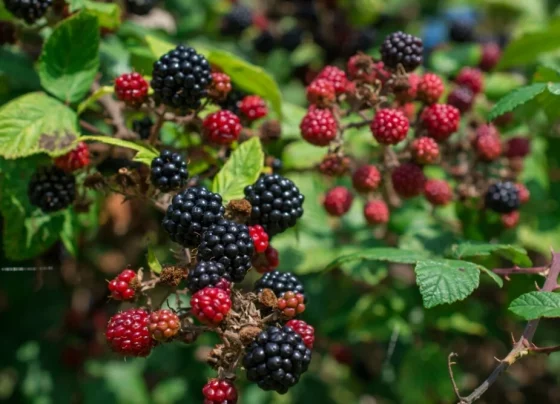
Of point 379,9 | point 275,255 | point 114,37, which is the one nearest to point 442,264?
point 275,255

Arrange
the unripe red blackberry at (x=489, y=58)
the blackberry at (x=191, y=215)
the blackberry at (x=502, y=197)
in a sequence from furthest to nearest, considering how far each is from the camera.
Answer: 1. the unripe red blackberry at (x=489, y=58)
2. the blackberry at (x=502, y=197)
3. the blackberry at (x=191, y=215)

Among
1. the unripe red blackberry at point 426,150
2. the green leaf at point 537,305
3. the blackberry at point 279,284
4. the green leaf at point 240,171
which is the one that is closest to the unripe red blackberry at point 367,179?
the unripe red blackberry at point 426,150

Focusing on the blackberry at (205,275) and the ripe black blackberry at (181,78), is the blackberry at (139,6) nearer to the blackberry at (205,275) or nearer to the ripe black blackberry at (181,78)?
the ripe black blackberry at (181,78)

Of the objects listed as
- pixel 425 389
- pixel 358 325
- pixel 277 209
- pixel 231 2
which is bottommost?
pixel 425 389

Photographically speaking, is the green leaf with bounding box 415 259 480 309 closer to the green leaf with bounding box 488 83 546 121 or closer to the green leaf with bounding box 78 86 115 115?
the green leaf with bounding box 488 83 546 121

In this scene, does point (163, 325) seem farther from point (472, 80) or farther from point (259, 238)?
point (472, 80)

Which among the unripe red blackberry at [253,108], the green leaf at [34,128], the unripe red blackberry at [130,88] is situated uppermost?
the unripe red blackberry at [130,88]

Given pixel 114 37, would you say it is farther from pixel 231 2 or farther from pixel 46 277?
pixel 46 277
